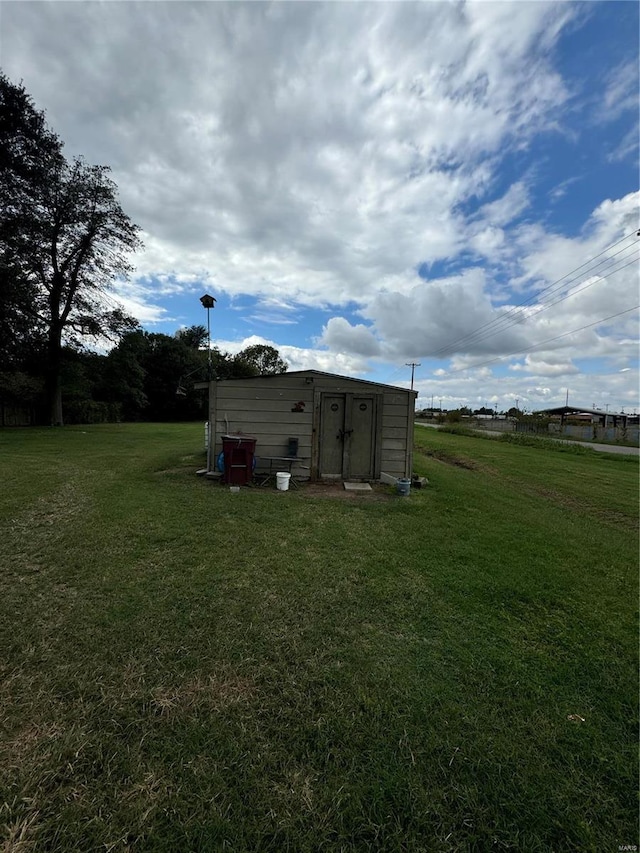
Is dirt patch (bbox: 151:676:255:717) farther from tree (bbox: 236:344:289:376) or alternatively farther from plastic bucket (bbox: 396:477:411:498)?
tree (bbox: 236:344:289:376)

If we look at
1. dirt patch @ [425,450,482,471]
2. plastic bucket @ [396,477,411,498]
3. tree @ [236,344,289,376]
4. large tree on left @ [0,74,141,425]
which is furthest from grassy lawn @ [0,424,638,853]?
tree @ [236,344,289,376]

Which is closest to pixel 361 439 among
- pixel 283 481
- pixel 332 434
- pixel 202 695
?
pixel 332 434

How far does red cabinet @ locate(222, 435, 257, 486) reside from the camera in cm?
700

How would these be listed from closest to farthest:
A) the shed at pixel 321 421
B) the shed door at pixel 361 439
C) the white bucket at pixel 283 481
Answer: the white bucket at pixel 283 481 < the shed at pixel 321 421 < the shed door at pixel 361 439

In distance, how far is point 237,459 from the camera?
704cm

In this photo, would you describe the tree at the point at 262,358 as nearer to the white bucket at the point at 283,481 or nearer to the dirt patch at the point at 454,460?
the dirt patch at the point at 454,460

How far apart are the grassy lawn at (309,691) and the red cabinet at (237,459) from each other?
2.65m

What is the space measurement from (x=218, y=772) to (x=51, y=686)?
1083 millimetres

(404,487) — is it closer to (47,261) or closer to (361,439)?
(361,439)

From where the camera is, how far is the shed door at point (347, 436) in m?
7.75

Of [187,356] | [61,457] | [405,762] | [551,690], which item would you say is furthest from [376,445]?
[187,356]

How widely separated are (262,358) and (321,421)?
47737mm

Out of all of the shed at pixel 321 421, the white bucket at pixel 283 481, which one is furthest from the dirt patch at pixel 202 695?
the shed at pixel 321 421

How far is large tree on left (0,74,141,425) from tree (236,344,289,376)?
101ft
